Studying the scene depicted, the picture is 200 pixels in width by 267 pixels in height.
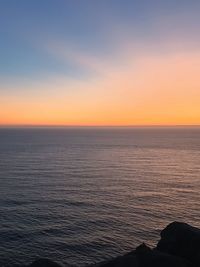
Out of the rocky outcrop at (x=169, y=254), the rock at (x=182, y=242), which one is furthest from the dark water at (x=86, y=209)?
the rocky outcrop at (x=169, y=254)

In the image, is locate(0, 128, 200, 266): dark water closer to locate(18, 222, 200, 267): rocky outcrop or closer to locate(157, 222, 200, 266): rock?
locate(157, 222, 200, 266): rock

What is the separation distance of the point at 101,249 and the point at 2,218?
1969 centimetres

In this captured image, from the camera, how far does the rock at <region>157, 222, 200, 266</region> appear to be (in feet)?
107

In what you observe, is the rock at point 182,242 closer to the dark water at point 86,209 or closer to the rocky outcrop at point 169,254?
the rocky outcrop at point 169,254

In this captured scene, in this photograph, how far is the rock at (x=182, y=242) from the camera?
32628 millimetres

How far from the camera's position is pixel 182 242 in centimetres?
3362

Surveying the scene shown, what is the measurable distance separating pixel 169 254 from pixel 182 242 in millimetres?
2493

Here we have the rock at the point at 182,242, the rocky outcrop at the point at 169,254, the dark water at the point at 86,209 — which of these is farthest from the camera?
the dark water at the point at 86,209

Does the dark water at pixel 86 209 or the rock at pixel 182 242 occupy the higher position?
the rock at pixel 182 242

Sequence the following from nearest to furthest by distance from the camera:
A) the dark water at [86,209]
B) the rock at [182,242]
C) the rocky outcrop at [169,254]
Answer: the rocky outcrop at [169,254]
the rock at [182,242]
the dark water at [86,209]

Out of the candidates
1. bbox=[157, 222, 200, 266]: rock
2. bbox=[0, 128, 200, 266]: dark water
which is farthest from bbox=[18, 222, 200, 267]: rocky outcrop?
bbox=[0, 128, 200, 266]: dark water

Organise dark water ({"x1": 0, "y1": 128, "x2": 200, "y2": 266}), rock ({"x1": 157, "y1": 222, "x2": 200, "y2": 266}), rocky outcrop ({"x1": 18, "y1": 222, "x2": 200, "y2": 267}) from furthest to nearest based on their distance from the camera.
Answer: dark water ({"x1": 0, "y1": 128, "x2": 200, "y2": 266}) < rock ({"x1": 157, "y1": 222, "x2": 200, "y2": 266}) < rocky outcrop ({"x1": 18, "y1": 222, "x2": 200, "y2": 267})

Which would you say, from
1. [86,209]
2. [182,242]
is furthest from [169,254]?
[86,209]

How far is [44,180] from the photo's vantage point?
95.4 metres
